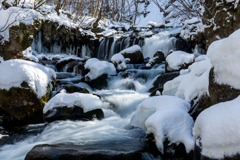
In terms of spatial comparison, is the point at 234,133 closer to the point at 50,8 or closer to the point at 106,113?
the point at 106,113

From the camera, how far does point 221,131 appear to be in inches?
70.1

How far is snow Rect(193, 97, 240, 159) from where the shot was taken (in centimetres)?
171

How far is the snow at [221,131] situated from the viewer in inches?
67.1

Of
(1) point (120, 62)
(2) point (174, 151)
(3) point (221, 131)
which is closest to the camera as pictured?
(3) point (221, 131)

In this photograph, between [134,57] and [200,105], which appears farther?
[134,57]

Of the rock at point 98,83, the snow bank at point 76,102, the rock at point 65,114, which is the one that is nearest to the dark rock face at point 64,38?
the rock at point 98,83

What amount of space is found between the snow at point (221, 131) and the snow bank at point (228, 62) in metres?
0.35

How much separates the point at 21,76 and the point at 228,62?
15.4ft

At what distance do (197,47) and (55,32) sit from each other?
9.53 m

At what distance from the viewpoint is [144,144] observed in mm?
3043

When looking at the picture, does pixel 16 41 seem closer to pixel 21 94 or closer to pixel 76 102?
pixel 21 94

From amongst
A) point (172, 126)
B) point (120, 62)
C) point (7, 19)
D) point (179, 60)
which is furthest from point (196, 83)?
point (7, 19)

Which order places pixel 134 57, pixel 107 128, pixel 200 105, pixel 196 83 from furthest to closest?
pixel 134 57
pixel 107 128
pixel 196 83
pixel 200 105

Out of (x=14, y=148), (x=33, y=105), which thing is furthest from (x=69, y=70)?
(x=14, y=148)
